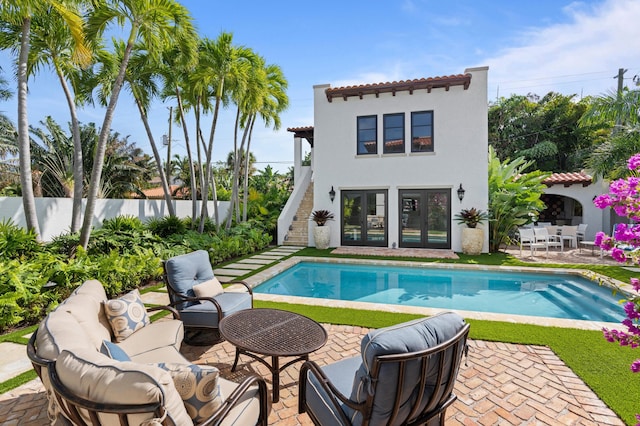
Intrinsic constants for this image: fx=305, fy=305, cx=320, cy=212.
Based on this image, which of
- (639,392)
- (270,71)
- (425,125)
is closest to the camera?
(639,392)

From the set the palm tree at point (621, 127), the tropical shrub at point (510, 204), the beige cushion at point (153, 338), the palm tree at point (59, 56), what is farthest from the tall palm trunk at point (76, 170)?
the palm tree at point (621, 127)

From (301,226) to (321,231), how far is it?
245cm

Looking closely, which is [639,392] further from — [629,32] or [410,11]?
[629,32]

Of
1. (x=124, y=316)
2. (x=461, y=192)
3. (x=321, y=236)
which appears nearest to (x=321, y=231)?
(x=321, y=236)

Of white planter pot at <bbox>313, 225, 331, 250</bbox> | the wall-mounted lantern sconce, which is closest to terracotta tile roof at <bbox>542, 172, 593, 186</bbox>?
the wall-mounted lantern sconce

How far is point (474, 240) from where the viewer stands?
1270cm

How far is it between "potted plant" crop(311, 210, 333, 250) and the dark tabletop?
1004cm

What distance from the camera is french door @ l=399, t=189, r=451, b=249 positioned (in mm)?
13797

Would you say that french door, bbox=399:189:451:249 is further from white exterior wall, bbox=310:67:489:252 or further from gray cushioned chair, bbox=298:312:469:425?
gray cushioned chair, bbox=298:312:469:425

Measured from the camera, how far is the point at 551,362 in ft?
14.0

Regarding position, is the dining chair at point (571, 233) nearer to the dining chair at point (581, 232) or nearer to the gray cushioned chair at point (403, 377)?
the dining chair at point (581, 232)

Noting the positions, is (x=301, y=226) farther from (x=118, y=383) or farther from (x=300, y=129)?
(x=118, y=383)

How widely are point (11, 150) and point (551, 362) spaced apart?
95.4ft

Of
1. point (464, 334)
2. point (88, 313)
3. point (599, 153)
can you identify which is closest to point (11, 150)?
point (88, 313)
